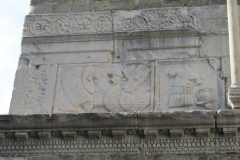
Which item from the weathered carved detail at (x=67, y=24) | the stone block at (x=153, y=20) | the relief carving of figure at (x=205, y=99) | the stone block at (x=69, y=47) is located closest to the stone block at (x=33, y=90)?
the stone block at (x=69, y=47)

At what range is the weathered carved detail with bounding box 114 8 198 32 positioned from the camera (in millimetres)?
9725

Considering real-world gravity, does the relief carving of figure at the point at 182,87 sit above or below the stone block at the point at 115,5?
below

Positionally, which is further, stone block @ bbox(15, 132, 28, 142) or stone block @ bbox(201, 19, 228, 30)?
stone block @ bbox(201, 19, 228, 30)

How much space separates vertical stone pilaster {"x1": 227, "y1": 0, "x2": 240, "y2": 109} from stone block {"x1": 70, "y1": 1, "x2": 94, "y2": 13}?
7.09 feet

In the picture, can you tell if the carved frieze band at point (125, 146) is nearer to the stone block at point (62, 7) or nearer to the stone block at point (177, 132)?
the stone block at point (177, 132)

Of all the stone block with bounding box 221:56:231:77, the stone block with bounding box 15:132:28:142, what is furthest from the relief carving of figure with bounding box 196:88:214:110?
the stone block with bounding box 15:132:28:142

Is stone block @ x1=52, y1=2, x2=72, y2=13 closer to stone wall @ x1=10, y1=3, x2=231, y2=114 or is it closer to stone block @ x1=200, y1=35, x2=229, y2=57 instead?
stone wall @ x1=10, y1=3, x2=231, y2=114

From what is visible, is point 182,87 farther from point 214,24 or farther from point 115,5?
point 115,5

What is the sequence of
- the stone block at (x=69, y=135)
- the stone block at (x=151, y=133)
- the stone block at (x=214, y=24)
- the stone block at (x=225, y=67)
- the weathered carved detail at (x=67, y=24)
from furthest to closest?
the weathered carved detail at (x=67, y=24)
the stone block at (x=214, y=24)
the stone block at (x=225, y=67)
the stone block at (x=69, y=135)
the stone block at (x=151, y=133)

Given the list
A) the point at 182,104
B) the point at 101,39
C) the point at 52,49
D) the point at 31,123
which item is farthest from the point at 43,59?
the point at 182,104

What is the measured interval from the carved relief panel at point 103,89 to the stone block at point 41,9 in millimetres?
1193

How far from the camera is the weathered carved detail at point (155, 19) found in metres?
9.73

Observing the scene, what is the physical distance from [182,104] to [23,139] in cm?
218

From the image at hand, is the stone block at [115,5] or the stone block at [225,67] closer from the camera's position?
the stone block at [225,67]
